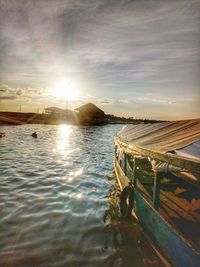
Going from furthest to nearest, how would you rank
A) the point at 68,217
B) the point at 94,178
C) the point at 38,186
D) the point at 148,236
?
1. the point at 94,178
2. the point at 38,186
3. the point at 68,217
4. the point at 148,236

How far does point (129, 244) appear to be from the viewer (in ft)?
24.8

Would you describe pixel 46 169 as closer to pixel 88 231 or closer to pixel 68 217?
pixel 68 217

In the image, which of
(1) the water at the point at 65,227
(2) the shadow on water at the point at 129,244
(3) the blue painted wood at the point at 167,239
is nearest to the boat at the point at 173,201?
(3) the blue painted wood at the point at 167,239

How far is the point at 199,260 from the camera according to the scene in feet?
14.3

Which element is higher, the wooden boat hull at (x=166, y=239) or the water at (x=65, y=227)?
the wooden boat hull at (x=166, y=239)

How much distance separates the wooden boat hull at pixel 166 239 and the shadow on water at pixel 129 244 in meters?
0.38

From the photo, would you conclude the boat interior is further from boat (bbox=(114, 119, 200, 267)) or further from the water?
the water

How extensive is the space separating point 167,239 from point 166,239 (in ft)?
0.22

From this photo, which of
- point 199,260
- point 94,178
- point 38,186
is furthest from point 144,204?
point 94,178

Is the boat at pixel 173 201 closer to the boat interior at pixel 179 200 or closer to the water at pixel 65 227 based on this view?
the boat interior at pixel 179 200

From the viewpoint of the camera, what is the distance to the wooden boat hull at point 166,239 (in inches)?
186

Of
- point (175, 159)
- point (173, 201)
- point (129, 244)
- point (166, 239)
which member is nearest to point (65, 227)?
point (129, 244)

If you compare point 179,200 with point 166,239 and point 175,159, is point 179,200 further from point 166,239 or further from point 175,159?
point 175,159

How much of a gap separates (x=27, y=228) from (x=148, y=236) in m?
3.96
